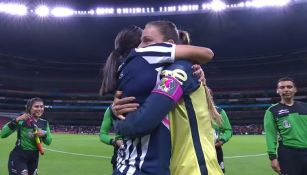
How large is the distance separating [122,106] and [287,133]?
4.69 metres

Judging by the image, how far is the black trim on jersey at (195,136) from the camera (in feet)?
6.28

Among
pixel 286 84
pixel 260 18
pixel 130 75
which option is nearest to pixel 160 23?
pixel 130 75

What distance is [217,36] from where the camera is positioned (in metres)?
46.4

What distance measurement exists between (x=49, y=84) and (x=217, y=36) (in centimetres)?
2724

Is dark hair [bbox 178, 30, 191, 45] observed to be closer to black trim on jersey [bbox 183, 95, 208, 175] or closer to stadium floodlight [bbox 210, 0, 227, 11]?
black trim on jersey [bbox 183, 95, 208, 175]

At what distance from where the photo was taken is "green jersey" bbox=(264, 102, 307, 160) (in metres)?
5.90

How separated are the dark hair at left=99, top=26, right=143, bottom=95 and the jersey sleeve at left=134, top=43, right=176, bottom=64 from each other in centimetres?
24

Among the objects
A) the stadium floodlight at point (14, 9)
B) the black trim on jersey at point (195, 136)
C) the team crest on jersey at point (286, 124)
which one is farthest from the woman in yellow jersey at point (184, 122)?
the stadium floodlight at point (14, 9)

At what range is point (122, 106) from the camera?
78.5 inches

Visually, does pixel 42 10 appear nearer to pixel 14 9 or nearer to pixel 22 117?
pixel 14 9

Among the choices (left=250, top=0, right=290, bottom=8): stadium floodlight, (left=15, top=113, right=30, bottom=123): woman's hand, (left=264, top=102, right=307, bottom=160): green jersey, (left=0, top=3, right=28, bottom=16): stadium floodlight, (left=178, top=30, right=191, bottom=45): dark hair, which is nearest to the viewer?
(left=178, top=30, right=191, bottom=45): dark hair

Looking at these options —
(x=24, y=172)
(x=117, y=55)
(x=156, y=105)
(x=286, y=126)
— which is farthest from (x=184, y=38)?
(x=24, y=172)

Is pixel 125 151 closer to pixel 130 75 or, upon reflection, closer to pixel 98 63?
pixel 130 75

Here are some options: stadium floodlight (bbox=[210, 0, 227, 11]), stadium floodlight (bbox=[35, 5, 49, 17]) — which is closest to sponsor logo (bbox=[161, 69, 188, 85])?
stadium floodlight (bbox=[210, 0, 227, 11])
